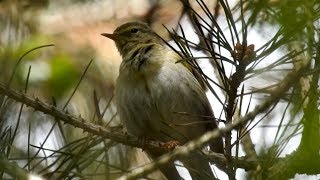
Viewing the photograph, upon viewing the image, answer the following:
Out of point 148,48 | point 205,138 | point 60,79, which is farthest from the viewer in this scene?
point 148,48

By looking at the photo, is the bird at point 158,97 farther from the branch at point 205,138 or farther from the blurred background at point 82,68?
the branch at point 205,138

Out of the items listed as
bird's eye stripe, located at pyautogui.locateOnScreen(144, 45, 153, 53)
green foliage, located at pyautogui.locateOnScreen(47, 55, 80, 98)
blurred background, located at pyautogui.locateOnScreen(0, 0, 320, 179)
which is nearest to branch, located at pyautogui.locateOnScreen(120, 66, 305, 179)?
blurred background, located at pyautogui.locateOnScreen(0, 0, 320, 179)

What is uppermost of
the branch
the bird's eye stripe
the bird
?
the bird's eye stripe

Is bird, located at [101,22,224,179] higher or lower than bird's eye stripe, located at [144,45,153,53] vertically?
lower

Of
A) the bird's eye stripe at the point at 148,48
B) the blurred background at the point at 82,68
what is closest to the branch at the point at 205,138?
the blurred background at the point at 82,68

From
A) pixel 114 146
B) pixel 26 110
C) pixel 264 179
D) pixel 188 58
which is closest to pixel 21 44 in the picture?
pixel 26 110

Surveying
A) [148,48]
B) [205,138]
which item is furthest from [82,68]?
[205,138]

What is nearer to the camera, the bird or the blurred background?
the blurred background

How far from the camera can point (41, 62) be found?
4613 millimetres

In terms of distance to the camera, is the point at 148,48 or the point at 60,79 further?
the point at 148,48

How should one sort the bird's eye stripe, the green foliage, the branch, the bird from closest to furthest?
1. the branch
2. the green foliage
3. the bird
4. the bird's eye stripe

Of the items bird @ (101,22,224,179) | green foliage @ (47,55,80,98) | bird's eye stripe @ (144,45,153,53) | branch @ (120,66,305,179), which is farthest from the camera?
bird's eye stripe @ (144,45,153,53)

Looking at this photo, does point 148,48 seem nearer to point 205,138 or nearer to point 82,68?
point 82,68

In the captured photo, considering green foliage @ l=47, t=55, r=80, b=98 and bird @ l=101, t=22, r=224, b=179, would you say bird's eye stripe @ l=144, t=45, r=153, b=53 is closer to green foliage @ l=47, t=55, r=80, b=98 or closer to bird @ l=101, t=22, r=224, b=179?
bird @ l=101, t=22, r=224, b=179
